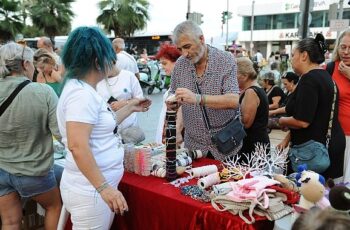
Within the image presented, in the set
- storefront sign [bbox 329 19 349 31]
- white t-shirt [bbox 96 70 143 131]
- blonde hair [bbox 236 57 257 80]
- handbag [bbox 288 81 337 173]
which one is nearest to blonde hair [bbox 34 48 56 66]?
white t-shirt [bbox 96 70 143 131]

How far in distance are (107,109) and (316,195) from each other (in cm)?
100

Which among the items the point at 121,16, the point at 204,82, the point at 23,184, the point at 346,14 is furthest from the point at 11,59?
the point at 346,14

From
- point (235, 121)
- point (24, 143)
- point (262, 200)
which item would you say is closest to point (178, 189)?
point (262, 200)

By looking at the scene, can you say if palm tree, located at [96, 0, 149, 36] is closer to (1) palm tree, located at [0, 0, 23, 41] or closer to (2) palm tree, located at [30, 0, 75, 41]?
(2) palm tree, located at [30, 0, 75, 41]

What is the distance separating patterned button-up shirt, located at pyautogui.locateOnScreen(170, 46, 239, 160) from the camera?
236 cm

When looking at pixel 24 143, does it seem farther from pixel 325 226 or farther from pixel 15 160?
pixel 325 226

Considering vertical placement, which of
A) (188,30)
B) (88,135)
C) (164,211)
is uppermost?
(188,30)

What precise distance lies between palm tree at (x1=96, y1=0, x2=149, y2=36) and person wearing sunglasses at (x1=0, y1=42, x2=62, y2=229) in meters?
33.8

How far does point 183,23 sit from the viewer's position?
232 centimetres

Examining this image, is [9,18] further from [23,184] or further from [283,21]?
[283,21]

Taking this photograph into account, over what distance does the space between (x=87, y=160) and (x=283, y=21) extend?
1858 inches

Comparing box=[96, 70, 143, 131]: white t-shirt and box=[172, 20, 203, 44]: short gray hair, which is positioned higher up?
box=[172, 20, 203, 44]: short gray hair

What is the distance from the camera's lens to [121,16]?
115 feet

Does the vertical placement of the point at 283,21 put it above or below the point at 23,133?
above
